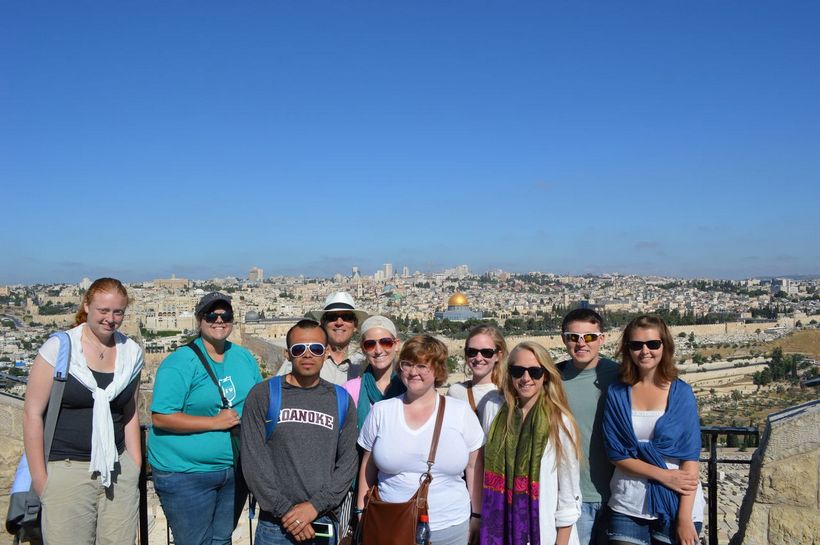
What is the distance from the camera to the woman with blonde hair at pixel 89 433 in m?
2.34

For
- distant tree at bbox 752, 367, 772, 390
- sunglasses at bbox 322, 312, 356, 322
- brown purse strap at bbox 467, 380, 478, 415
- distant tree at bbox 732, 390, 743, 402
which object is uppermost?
sunglasses at bbox 322, 312, 356, 322

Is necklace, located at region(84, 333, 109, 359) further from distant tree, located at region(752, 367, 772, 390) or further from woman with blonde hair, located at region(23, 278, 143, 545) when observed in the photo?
distant tree, located at region(752, 367, 772, 390)

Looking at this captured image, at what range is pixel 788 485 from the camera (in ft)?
8.30

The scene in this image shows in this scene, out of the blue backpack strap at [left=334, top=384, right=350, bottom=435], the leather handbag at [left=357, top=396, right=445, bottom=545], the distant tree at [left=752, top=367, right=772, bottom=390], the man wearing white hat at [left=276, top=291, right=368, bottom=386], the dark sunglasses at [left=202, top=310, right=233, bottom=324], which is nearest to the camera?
the leather handbag at [left=357, top=396, right=445, bottom=545]

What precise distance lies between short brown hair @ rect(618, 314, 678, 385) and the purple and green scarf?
0.41 m

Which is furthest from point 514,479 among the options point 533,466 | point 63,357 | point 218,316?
point 63,357

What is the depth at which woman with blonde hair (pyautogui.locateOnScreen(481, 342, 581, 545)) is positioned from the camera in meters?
2.33

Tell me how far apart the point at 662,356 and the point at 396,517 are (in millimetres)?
1177

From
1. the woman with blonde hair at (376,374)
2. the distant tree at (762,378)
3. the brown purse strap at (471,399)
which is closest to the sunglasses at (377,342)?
the woman with blonde hair at (376,374)

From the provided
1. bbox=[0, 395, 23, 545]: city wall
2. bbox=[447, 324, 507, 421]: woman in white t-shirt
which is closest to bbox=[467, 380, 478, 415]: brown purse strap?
bbox=[447, 324, 507, 421]: woman in white t-shirt

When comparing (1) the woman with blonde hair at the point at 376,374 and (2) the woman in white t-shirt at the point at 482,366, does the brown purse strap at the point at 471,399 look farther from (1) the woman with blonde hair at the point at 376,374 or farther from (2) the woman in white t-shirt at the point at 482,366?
(1) the woman with blonde hair at the point at 376,374

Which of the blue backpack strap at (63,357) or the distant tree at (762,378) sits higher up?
the blue backpack strap at (63,357)

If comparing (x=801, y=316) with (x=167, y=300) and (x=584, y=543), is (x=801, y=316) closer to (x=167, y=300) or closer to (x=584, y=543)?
(x=167, y=300)

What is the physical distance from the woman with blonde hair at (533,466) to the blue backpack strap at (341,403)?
55 cm
